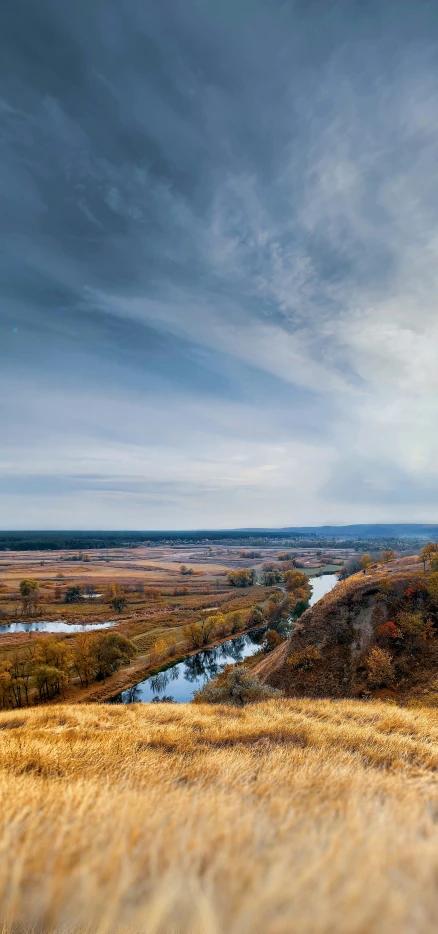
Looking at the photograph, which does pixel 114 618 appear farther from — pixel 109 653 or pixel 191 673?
pixel 109 653

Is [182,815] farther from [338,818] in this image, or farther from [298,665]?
[298,665]

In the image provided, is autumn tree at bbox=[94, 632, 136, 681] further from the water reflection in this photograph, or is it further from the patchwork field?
the water reflection

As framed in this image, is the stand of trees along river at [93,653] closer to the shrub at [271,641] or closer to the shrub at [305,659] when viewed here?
the shrub at [271,641]

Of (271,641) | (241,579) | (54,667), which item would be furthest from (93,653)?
(241,579)

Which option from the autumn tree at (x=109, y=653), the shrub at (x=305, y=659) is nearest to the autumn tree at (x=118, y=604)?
the autumn tree at (x=109, y=653)

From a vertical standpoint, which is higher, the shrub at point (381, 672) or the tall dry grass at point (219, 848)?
the tall dry grass at point (219, 848)
